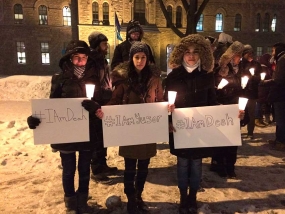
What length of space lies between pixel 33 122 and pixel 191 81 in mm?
1839

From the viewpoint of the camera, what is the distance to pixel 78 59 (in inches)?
116

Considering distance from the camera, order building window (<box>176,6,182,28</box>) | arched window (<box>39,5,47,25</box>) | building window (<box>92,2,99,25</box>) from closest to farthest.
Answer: building window (<box>92,2,99,25</box>) → arched window (<box>39,5,47,25</box>) → building window (<box>176,6,182,28</box>)

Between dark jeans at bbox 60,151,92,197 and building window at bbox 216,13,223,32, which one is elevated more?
building window at bbox 216,13,223,32

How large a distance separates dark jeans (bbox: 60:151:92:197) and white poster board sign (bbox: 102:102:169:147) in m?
0.36

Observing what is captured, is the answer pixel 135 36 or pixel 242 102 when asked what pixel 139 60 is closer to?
pixel 242 102

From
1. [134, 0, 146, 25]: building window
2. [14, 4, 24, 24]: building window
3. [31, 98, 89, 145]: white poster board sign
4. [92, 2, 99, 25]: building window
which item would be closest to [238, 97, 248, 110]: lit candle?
[31, 98, 89, 145]: white poster board sign

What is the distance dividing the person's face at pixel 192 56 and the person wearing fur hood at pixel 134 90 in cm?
39

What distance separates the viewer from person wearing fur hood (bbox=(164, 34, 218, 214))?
307 centimetres

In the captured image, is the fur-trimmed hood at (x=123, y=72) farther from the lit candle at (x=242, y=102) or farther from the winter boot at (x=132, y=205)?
the winter boot at (x=132, y=205)

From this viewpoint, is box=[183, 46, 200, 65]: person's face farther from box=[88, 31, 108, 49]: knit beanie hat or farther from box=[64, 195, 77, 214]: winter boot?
box=[64, 195, 77, 214]: winter boot

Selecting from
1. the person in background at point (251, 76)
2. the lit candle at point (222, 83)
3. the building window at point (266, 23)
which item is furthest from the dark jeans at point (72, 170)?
the building window at point (266, 23)

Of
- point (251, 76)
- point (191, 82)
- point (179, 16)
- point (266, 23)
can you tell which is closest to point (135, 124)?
point (191, 82)

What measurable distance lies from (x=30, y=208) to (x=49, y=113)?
55.2 inches

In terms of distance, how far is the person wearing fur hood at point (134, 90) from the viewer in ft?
10.00
